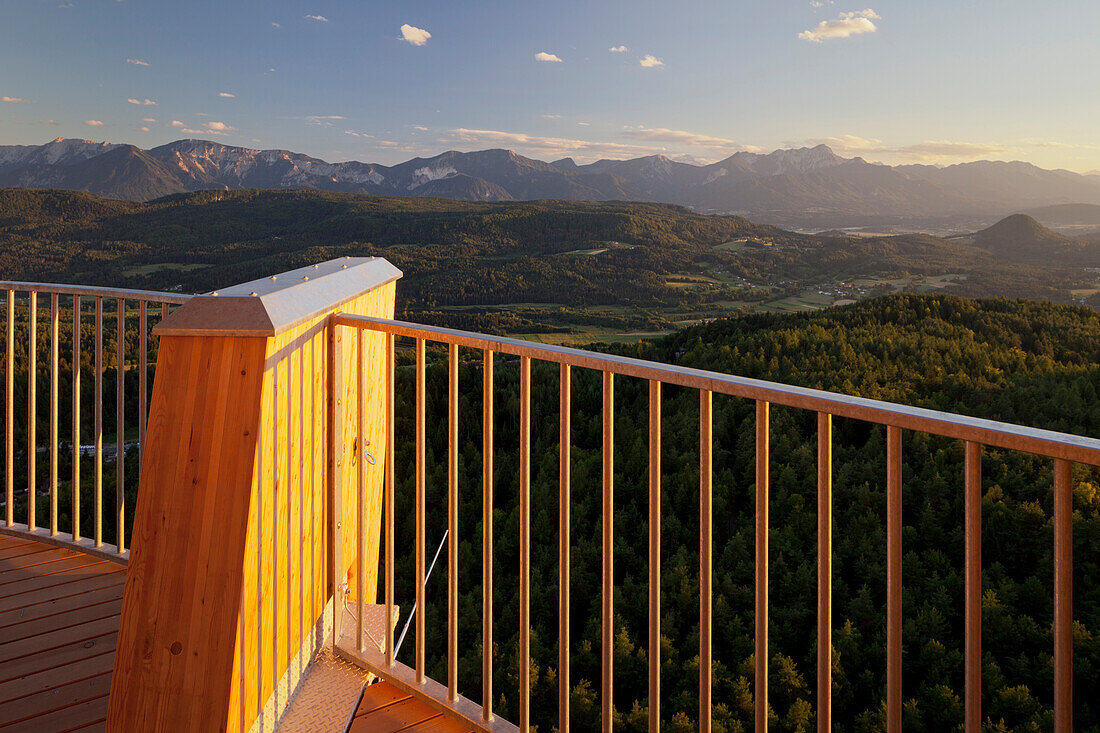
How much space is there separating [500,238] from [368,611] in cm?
7190

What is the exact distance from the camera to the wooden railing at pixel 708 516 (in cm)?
91

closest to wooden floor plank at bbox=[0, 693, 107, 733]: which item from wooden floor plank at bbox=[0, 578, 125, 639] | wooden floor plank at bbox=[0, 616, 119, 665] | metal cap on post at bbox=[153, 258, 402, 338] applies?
wooden floor plank at bbox=[0, 616, 119, 665]

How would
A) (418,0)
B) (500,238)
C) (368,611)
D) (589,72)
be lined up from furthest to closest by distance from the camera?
(500,238) < (589,72) < (418,0) < (368,611)

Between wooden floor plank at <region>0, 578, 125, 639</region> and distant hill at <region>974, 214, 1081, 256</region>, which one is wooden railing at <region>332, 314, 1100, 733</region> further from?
distant hill at <region>974, 214, 1081, 256</region>

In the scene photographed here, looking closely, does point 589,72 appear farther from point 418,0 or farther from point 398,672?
point 398,672

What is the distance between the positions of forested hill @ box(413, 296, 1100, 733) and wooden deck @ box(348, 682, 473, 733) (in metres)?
2.03

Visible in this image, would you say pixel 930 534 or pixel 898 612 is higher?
pixel 898 612

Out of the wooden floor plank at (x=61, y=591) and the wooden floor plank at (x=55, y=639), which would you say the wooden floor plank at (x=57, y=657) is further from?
the wooden floor plank at (x=61, y=591)

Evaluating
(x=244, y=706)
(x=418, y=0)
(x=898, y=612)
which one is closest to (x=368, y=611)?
(x=244, y=706)

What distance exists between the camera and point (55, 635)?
6.84ft

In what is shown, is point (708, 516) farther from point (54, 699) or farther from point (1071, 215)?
point (1071, 215)

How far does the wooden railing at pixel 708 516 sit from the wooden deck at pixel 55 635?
693mm

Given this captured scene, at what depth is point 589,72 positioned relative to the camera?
37594 mm

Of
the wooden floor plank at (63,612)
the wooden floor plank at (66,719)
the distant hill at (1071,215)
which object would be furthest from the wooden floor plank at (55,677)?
the distant hill at (1071,215)
